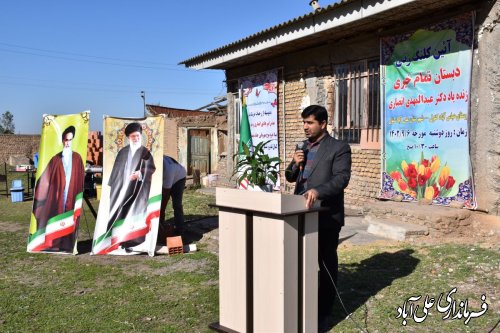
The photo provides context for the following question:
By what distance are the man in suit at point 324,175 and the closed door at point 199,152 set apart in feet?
55.7

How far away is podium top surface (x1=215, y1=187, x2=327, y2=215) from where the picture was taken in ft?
9.30

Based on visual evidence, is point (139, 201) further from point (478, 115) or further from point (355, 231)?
point (478, 115)

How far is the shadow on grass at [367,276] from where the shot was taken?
3.96 m

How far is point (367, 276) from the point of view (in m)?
4.70

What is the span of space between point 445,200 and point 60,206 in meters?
5.58

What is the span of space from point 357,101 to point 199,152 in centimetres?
1273

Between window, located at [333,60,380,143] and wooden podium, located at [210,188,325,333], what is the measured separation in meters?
5.48

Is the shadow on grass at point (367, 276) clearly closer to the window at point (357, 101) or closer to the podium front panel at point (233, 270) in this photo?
the podium front panel at point (233, 270)

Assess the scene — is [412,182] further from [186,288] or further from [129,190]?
[129,190]

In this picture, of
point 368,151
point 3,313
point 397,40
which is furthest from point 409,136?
point 3,313

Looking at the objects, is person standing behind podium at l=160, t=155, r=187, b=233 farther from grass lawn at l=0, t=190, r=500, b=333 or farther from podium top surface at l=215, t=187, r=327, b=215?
podium top surface at l=215, t=187, r=327, b=215

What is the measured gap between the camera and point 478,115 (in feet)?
20.4

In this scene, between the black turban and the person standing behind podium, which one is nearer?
the black turban

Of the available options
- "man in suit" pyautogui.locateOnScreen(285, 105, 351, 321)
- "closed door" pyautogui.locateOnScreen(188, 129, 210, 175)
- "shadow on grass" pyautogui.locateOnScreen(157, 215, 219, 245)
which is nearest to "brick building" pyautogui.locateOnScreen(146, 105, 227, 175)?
"closed door" pyautogui.locateOnScreen(188, 129, 210, 175)
